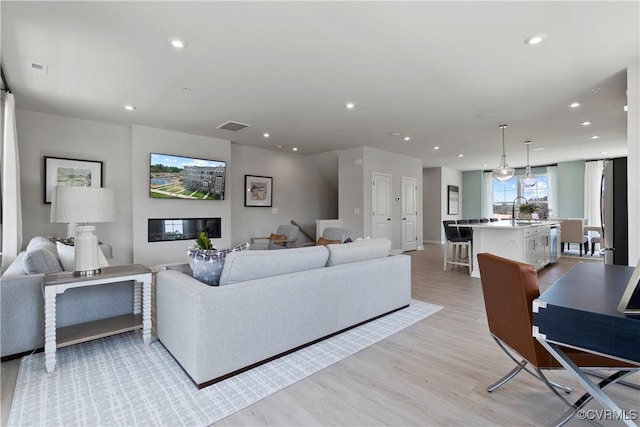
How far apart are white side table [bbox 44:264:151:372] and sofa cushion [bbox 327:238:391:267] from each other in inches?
62.9

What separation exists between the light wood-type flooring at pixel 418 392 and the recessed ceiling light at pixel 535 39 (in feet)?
8.43

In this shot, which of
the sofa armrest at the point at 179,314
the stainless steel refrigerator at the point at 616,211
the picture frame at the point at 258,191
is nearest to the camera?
the sofa armrest at the point at 179,314

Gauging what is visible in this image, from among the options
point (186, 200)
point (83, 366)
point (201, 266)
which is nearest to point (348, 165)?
point (186, 200)

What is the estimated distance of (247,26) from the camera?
229 centimetres

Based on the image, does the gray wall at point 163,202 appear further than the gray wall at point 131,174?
Yes

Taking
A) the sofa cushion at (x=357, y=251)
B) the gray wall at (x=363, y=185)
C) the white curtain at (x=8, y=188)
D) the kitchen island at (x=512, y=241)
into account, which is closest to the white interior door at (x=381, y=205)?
the gray wall at (x=363, y=185)

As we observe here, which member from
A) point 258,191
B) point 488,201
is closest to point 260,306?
point 258,191

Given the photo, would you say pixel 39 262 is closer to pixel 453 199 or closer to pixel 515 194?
pixel 453 199

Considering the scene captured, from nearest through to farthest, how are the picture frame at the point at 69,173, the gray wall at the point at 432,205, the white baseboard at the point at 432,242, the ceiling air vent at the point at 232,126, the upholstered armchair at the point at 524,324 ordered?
the upholstered armchair at the point at 524,324 → the picture frame at the point at 69,173 → the ceiling air vent at the point at 232,126 → the white baseboard at the point at 432,242 → the gray wall at the point at 432,205

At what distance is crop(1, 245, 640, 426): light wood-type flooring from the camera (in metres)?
1.62

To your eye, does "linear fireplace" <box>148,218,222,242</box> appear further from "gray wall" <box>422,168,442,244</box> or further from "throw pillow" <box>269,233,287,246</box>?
"gray wall" <box>422,168,442,244</box>

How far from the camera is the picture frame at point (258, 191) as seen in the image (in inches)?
268

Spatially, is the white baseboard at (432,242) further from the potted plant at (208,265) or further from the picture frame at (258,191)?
the potted plant at (208,265)

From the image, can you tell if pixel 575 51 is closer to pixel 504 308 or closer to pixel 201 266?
pixel 504 308
